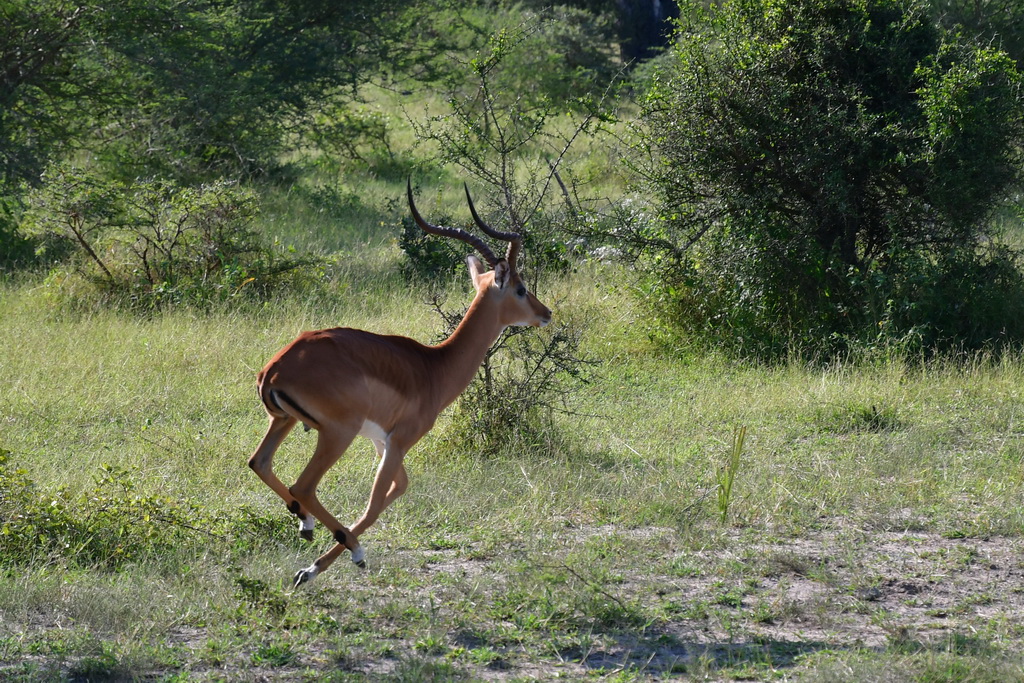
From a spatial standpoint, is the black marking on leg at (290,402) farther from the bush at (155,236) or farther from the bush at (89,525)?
the bush at (155,236)

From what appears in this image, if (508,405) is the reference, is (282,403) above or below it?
above

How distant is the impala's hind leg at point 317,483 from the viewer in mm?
4211

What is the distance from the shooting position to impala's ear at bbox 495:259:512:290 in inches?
196

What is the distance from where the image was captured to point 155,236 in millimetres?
10352

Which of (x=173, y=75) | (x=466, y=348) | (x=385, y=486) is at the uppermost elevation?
(x=173, y=75)

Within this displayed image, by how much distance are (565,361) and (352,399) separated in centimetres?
253

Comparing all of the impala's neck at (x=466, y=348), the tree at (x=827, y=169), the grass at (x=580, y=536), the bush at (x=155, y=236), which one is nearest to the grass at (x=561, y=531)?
the grass at (x=580, y=536)

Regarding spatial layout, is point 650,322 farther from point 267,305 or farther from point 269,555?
point 269,555

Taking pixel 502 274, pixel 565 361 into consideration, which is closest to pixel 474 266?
pixel 502 274

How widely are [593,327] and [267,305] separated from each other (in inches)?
110

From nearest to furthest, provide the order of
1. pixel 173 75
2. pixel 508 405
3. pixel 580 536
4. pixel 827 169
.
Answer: pixel 580 536, pixel 508 405, pixel 827 169, pixel 173 75

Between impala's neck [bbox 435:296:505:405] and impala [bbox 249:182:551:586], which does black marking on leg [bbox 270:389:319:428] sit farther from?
impala's neck [bbox 435:296:505:405]

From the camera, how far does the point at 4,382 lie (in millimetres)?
7438

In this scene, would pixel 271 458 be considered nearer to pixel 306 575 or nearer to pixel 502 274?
pixel 306 575
